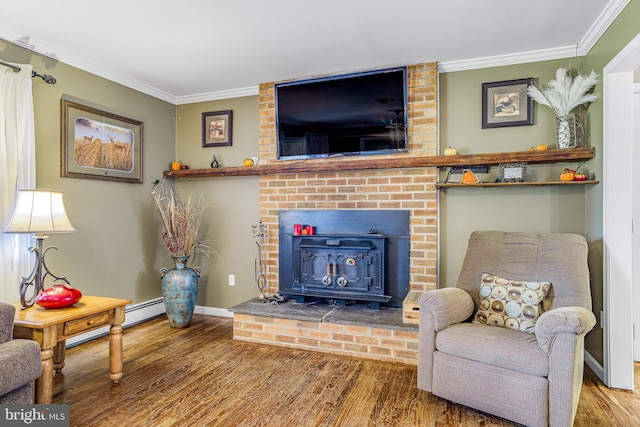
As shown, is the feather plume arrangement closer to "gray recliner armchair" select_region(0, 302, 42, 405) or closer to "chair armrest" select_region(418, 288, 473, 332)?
"chair armrest" select_region(418, 288, 473, 332)

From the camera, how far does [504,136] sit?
3191mm

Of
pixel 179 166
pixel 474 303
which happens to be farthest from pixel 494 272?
pixel 179 166

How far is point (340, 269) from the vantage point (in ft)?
11.2

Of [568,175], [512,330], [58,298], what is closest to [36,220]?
[58,298]

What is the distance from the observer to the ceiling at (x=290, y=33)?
2.39 metres

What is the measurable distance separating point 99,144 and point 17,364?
2.27 meters

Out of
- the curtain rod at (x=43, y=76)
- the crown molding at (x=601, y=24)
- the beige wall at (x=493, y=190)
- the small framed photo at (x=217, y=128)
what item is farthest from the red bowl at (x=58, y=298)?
the crown molding at (x=601, y=24)

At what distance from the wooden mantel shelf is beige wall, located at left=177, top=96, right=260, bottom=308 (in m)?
0.19

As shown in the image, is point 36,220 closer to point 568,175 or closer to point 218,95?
point 218,95

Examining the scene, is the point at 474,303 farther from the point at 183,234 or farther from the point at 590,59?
the point at 183,234

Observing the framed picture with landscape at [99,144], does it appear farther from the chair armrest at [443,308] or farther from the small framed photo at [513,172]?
the small framed photo at [513,172]

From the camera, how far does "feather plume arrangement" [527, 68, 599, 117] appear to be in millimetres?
2727

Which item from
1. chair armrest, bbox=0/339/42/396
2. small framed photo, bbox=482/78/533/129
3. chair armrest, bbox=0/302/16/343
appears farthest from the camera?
small framed photo, bbox=482/78/533/129

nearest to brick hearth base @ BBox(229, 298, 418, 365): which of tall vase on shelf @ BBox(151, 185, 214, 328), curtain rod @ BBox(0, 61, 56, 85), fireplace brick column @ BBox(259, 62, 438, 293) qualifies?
fireplace brick column @ BBox(259, 62, 438, 293)
